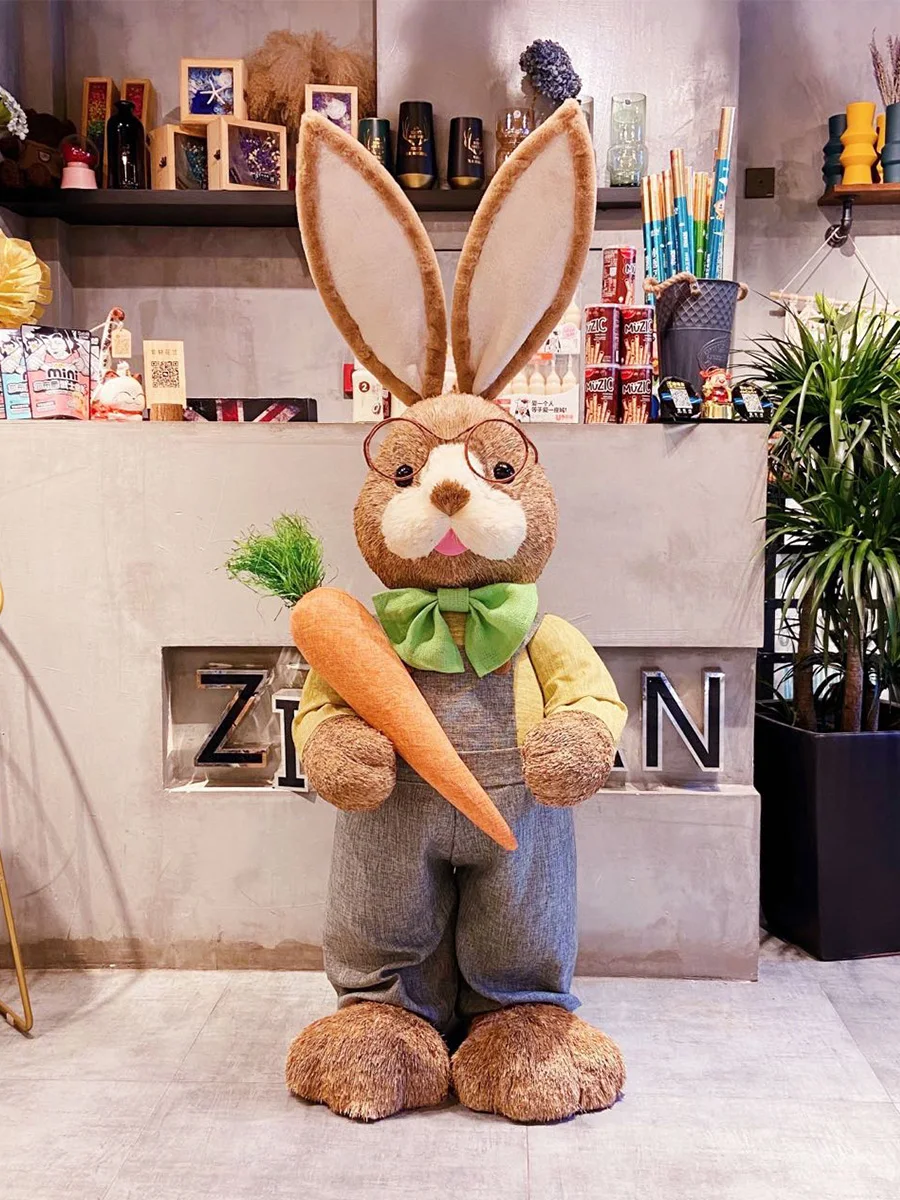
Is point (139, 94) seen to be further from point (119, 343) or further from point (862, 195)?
point (862, 195)

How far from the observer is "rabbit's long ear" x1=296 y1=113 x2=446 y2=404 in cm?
154

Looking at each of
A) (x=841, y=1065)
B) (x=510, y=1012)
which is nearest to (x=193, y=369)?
(x=510, y=1012)

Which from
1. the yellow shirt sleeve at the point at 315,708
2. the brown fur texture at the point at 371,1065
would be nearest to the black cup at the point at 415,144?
the yellow shirt sleeve at the point at 315,708

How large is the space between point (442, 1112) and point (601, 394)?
3.97 feet

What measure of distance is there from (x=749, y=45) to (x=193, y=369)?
2.10m

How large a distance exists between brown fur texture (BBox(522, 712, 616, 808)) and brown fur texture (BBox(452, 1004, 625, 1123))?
33 cm

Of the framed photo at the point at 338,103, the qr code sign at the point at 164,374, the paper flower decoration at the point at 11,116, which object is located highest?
the framed photo at the point at 338,103

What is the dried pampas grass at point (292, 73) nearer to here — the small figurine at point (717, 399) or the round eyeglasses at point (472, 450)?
the small figurine at point (717, 399)

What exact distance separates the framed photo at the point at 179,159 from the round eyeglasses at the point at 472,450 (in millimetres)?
2104

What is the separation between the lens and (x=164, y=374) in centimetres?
197

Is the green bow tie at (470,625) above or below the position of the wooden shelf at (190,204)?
below

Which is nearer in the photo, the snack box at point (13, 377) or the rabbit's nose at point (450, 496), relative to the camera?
the rabbit's nose at point (450, 496)

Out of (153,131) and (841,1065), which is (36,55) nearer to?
(153,131)

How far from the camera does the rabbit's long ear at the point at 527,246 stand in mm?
1523
